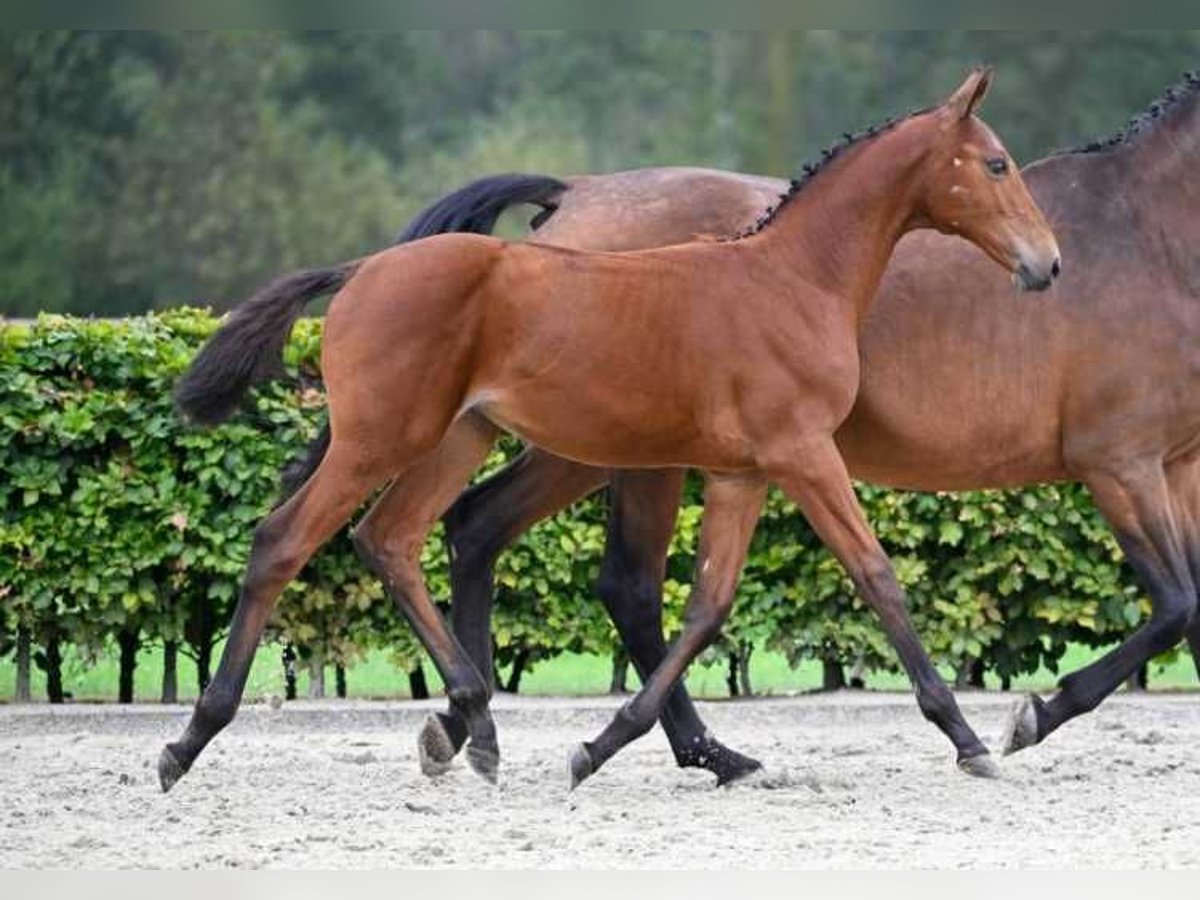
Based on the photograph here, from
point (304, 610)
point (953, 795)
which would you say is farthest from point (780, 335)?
point (304, 610)

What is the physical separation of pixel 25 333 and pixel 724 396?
126 inches

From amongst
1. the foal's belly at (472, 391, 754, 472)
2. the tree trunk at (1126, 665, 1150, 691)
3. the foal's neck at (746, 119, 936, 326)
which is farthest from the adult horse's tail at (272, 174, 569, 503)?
the tree trunk at (1126, 665, 1150, 691)

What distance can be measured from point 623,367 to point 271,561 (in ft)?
3.53

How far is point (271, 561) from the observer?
6125 mm

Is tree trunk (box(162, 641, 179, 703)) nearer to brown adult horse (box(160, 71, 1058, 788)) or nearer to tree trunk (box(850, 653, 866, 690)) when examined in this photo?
brown adult horse (box(160, 71, 1058, 788))

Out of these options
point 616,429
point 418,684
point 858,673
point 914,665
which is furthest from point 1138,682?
point 616,429

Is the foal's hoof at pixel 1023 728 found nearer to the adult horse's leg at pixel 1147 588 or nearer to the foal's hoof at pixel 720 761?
the adult horse's leg at pixel 1147 588

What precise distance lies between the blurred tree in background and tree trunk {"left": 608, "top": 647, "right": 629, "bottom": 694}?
14.3 metres

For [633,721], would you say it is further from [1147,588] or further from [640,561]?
[1147,588]

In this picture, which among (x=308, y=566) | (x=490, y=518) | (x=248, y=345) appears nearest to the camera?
(x=248, y=345)

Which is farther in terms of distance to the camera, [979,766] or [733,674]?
[733,674]

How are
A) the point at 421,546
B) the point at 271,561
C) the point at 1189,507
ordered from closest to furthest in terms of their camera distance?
the point at 271,561 → the point at 421,546 → the point at 1189,507

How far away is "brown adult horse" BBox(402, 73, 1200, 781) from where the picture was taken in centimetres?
671

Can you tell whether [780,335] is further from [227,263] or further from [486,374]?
[227,263]
